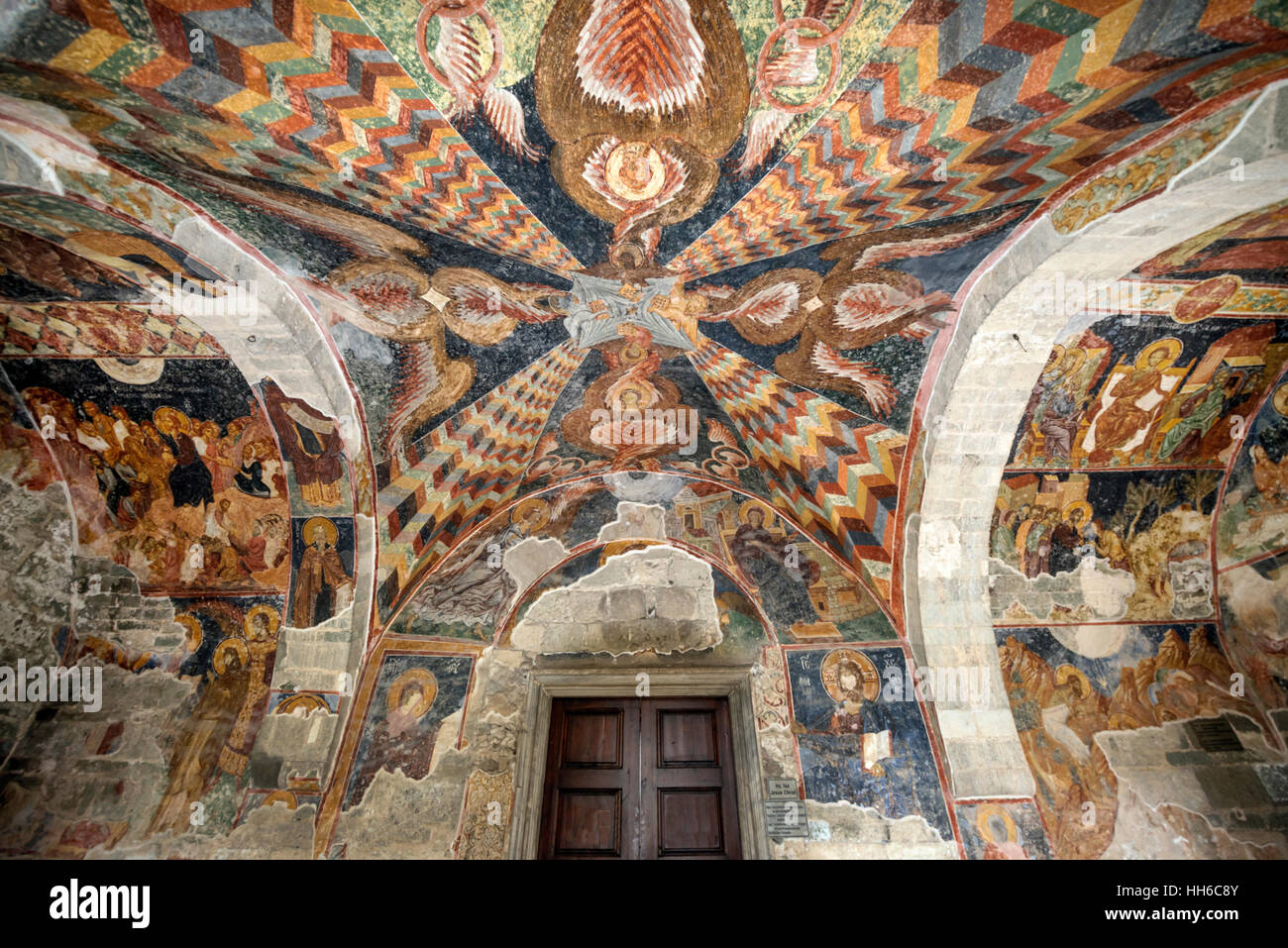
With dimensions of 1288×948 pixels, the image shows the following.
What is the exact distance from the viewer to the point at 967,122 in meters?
3.03

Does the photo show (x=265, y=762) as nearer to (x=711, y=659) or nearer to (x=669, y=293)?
(x=711, y=659)

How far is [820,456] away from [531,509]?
2.85 metres

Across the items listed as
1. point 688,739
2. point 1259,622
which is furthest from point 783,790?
point 1259,622

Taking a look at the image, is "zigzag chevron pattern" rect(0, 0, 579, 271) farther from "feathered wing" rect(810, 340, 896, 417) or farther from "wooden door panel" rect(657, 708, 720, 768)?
"wooden door panel" rect(657, 708, 720, 768)

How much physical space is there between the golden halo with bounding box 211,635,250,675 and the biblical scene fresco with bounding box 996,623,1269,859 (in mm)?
6349

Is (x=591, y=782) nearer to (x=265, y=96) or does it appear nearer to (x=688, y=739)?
(x=688, y=739)

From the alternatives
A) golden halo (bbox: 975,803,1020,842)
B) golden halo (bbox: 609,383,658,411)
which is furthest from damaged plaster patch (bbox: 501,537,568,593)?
golden halo (bbox: 975,803,1020,842)

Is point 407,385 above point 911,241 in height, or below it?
below

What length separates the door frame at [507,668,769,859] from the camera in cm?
531

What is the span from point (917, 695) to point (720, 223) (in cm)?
419

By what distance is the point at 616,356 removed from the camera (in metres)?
5.15

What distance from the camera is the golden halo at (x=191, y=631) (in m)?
5.39

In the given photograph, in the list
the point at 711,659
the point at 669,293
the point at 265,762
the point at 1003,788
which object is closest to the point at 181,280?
the point at 669,293
